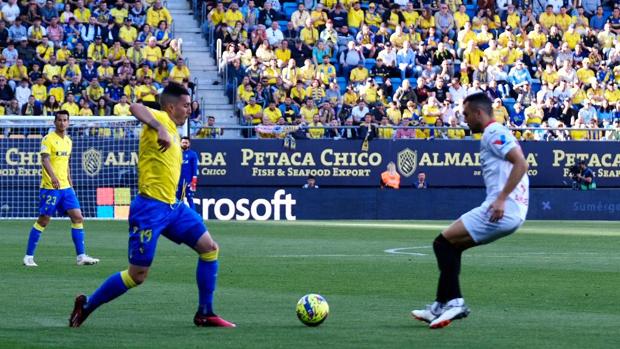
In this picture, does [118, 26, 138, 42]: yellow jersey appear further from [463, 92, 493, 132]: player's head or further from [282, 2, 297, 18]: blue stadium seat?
[463, 92, 493, 132]: player's head

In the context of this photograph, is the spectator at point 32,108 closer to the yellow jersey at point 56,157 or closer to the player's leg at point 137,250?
the yellow jersey at point 56,157

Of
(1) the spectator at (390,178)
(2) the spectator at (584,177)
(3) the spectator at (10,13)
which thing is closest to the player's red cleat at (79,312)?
(1) the spectator at (390,178)

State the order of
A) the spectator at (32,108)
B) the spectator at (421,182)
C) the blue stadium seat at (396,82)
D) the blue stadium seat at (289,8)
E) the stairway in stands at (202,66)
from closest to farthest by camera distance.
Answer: the spectator at (32,108) < the spectator at (421,182) < the stairway in stands at (202,66) < the blue stadium seat at (396,82) < the blue stadium seat at (289,8)

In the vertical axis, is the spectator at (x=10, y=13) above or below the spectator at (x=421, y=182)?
above

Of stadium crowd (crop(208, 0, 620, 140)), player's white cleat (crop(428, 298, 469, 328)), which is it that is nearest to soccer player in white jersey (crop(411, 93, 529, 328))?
player's white cleat (crop(428, 298, 469, 328))

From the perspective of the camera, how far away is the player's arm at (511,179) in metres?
10.7

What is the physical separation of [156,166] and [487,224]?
2.93 metres

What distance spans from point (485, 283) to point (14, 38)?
23833mm

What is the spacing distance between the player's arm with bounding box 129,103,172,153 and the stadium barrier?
25.5 meters

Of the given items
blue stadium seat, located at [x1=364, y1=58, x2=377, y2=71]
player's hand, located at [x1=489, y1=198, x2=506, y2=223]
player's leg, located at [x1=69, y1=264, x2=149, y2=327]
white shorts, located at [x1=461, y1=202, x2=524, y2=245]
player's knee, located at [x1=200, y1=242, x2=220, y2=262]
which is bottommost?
player's leg, located at [x1=69, y1=264, x2=149, y2=327]

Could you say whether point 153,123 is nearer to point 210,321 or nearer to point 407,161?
point 210,321

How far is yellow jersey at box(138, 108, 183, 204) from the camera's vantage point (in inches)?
429

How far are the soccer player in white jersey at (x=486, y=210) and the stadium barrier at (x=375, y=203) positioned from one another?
998 inches

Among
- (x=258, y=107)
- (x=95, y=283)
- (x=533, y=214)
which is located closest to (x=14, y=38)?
(x=258, y=107)
